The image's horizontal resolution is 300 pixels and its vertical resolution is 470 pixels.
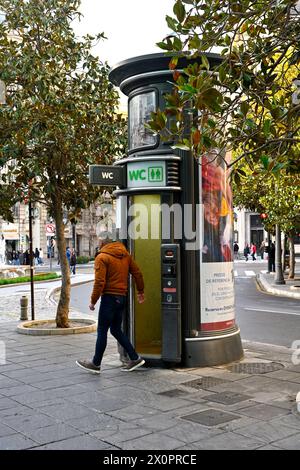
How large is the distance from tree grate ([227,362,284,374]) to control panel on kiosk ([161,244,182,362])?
2.56ft

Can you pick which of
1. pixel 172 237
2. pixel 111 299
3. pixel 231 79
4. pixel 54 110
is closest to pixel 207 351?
pixel 111 299

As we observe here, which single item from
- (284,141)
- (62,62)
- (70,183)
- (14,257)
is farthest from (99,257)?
(14,257)

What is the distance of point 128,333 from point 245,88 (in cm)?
379

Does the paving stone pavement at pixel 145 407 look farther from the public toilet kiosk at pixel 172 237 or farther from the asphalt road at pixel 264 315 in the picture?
the asphalt road at pixel 264 315

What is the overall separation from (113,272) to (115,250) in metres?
0.30

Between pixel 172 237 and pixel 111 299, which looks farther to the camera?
pixel 172 237

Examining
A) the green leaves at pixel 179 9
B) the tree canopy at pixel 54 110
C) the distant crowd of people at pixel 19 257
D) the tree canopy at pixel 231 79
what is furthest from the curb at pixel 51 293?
the distant crowd of people at pixel 19 257

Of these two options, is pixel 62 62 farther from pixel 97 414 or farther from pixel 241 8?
pixel 97 414

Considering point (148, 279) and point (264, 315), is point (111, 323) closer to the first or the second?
point (148, 279)

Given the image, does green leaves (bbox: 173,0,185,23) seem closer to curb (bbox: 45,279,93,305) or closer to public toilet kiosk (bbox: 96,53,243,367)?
public toilet kiosk (bbox: 96,53,243,367)

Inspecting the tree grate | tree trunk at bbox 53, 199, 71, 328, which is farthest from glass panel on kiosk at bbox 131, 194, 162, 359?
tree trunk at bbox 53, 199, 71, 328

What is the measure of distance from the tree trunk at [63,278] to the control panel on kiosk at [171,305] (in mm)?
3969

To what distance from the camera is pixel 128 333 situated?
792 centimetres

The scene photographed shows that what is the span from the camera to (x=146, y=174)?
769 cm
